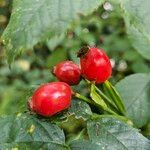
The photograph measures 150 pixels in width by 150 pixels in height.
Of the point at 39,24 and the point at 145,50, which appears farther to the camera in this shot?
the point at 145,50

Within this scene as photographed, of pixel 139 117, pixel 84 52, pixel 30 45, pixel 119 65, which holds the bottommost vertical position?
pixel 119 65

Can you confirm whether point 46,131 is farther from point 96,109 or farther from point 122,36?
point 122,36

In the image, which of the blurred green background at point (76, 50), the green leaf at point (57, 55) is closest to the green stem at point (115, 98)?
the blurred green background at point (76, 50)

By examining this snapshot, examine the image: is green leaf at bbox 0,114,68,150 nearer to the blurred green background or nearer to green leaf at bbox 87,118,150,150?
green leaf at bbox 87,118,150,150

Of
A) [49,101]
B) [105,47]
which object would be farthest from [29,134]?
[105,47]

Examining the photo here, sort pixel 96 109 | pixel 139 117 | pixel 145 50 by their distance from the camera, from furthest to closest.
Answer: pixel 145 50 < pixel 139 117 < pixel 96 109

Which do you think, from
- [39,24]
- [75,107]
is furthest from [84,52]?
[39,24]

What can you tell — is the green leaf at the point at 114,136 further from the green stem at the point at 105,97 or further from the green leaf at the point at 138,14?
the green leaf at the point at 138,14
